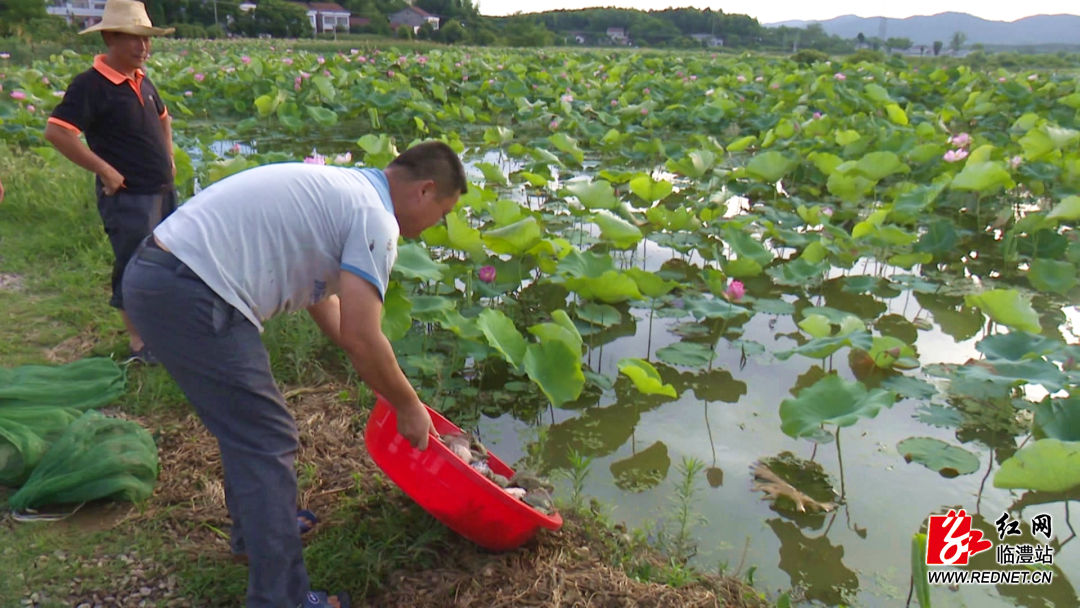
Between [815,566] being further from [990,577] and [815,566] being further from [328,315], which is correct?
[328,315]

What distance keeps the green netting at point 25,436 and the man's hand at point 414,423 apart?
1.23 metres

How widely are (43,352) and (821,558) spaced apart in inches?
112

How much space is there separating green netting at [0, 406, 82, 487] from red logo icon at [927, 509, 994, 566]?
2.43 m

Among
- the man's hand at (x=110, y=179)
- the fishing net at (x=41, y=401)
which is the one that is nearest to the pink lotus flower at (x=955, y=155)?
the man's hand at (x=110, y=179)

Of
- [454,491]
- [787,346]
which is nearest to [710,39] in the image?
[787,346]

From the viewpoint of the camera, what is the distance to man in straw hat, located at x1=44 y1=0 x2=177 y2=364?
2572 mm

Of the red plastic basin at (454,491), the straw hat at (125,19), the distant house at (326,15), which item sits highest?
the distant house at (326,15)

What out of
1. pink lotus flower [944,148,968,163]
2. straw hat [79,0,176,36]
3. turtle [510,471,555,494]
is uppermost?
straw hat [79,0,176,36]

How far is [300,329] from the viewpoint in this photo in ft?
9.96

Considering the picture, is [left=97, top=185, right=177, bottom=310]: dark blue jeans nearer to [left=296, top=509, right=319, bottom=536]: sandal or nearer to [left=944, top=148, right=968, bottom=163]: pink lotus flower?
[left=296, top=509, right=319, bottom=536]: sandal

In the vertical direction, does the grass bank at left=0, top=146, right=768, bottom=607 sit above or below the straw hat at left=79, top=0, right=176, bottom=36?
below

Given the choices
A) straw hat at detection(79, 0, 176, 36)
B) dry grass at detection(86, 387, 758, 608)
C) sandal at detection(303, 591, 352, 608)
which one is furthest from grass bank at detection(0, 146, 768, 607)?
straw hat at detection(79, 0, 176, 36)

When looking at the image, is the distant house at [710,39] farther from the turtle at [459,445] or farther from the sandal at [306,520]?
the sandal at [306,520]

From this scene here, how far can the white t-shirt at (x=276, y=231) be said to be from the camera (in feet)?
4.99
